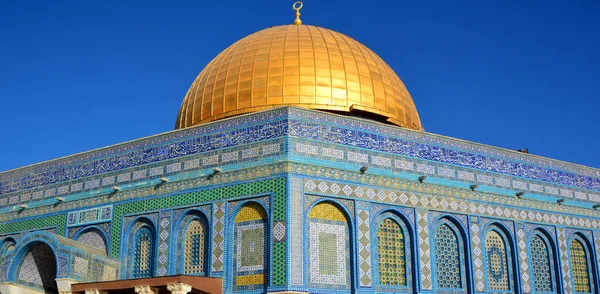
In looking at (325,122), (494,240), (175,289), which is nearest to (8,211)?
(175,289)

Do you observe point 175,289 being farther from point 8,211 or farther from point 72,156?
point 8,211

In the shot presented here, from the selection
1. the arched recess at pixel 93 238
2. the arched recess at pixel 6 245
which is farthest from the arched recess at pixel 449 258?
the arched recess at pixel 6 245

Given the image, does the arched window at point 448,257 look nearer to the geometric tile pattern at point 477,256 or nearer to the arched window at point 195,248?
the geometric tile pattern at point 477,256

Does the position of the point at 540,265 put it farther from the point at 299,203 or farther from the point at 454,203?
the point at 299,203

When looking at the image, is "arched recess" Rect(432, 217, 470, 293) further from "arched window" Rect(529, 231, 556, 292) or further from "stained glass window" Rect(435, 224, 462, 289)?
"arched window" Rect(529, 231, 556, 292)

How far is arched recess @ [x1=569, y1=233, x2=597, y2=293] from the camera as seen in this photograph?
19031mm

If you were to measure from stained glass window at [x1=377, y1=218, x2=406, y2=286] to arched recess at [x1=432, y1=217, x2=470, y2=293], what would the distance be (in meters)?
0.84

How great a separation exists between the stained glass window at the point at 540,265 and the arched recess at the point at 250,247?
719 cm

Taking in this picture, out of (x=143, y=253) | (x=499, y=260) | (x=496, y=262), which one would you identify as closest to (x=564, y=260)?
(x=499, y=260)

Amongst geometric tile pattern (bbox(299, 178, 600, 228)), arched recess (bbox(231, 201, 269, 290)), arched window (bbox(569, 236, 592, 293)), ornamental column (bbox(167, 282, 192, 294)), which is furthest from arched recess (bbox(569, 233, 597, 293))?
ornamental column (bbox(167, 282, 192, 294))

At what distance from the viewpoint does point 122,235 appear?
1722 centimetres

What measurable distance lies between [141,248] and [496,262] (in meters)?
8.25

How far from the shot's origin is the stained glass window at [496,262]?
17.4 metres

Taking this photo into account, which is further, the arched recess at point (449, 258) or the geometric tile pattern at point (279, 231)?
the arched recess at point (449, 258)
